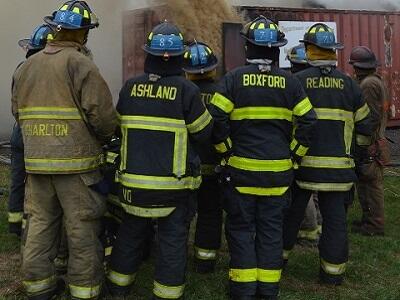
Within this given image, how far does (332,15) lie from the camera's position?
1080cm

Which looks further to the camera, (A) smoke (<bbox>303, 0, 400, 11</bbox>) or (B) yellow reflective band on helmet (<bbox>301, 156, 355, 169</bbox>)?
(A) smoke (<bbox>303, 0, 400, 11</bbox>)

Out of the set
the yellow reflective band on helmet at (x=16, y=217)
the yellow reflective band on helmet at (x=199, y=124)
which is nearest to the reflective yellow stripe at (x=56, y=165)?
the yellow reflective band on helmet at (x=199, y=124)

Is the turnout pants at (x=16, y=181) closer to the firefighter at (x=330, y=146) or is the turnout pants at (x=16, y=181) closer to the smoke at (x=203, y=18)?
the firefighter at (x=330, y=146)

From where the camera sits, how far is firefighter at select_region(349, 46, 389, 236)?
494cm

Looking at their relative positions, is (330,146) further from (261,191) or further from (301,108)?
(261,191)

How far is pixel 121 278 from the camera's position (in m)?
3.41

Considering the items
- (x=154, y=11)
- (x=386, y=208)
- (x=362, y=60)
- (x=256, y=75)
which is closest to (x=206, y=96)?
(x=256, y=75)

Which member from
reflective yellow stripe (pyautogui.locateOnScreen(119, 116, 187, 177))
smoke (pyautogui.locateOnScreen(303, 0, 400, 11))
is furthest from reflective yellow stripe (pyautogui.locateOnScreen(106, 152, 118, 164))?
smoke (pyautogui.locateOnScreen(303, 0, 400, 11))

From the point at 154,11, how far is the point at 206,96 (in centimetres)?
613

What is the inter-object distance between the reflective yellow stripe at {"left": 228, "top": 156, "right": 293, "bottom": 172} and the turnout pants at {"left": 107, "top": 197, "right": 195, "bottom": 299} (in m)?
0.42

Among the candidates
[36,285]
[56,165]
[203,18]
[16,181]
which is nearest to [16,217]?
[16,181]

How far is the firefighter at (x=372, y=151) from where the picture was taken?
194 inches

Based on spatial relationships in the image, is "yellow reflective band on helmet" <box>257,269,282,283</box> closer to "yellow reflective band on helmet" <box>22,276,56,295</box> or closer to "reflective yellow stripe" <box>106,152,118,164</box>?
"reflective yellow stripe" <box>106,152,118,164</box>

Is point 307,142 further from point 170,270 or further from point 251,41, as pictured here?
point 170,270
